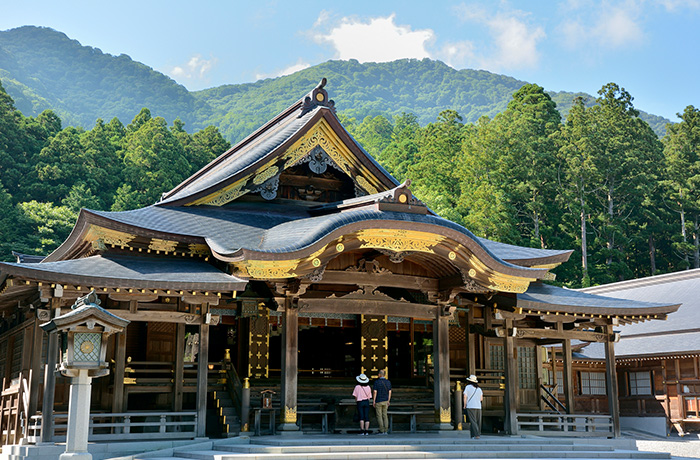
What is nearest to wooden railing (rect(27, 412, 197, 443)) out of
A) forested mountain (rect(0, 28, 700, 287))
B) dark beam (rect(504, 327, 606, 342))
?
dark beam (rect(504, 327, 606, 342))

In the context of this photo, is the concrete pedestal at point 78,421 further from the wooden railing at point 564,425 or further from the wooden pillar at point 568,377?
the wooden pillar at point 568,377

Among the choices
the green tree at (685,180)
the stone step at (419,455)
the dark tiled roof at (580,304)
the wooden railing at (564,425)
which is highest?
the green tree at (685,180)

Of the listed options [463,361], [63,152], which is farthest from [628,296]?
[63,152]

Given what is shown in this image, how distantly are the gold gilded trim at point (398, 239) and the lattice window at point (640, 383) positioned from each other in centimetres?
1851

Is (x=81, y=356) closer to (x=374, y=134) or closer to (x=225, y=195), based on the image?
(x=225, y=195)

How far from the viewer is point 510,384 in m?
17.9

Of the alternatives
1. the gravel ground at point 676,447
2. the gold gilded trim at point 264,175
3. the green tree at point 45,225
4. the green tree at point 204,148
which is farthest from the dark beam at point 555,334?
the green tree at point 204,148

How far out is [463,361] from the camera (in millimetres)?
20938

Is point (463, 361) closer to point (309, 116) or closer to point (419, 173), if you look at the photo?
point (309, 116)

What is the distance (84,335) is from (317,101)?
11.0m

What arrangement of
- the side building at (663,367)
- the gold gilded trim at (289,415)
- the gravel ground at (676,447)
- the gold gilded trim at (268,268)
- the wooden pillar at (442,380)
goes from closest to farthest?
the gold gilded trim at (268,268) → the gold gilded trim at (289,415) → the wooden pillar at (442,380) → the gravel ground at (676,447) → the side building at (663,367)

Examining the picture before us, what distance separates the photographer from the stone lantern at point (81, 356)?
37.0 ft

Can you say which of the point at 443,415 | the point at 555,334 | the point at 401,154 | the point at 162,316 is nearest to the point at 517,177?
the point at 401,154

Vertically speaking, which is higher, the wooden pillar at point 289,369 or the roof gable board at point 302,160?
the roof gable board at point 302,160
